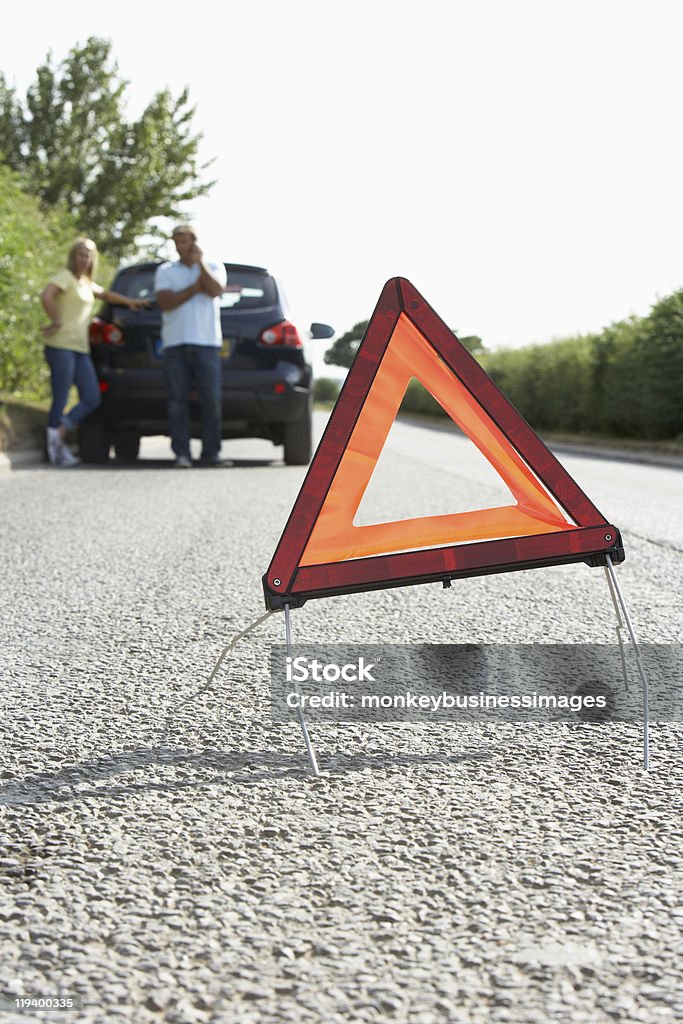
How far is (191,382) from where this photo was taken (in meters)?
11.1

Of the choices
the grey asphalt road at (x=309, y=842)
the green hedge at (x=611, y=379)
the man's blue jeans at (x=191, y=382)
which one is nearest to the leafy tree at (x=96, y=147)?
the green hedge at (x=611, y=379)

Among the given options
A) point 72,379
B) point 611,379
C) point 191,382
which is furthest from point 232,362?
point 611,379

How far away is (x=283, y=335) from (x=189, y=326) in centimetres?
104

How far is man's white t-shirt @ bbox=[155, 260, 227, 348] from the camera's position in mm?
10547

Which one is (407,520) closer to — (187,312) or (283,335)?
(187,312)

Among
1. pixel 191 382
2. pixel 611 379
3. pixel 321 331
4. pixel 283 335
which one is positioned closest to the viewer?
pixel 191 382

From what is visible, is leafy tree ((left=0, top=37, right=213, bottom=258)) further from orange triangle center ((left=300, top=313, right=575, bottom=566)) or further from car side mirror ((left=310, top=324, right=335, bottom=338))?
orange triangle center ((left=300, top=313, right=575, bottom=566))

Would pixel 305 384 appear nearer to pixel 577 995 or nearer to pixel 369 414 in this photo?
pixel 369 414

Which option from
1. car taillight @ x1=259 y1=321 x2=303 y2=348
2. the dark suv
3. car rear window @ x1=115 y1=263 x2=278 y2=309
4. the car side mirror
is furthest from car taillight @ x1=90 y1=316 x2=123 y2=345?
the car side mirror

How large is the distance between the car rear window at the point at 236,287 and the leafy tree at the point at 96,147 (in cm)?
2092

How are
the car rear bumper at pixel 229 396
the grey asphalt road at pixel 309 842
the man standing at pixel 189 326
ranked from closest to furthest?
the grey asphalt road at pixel 309 842 → the man standing at pixel 189 326 → the car rear bumper at pixel 229 396

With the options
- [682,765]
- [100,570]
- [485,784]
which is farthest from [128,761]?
[100,570]

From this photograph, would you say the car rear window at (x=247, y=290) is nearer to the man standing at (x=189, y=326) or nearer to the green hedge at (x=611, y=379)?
the man standing at (x=189, y=326)

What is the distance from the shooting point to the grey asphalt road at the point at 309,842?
1.70 m
